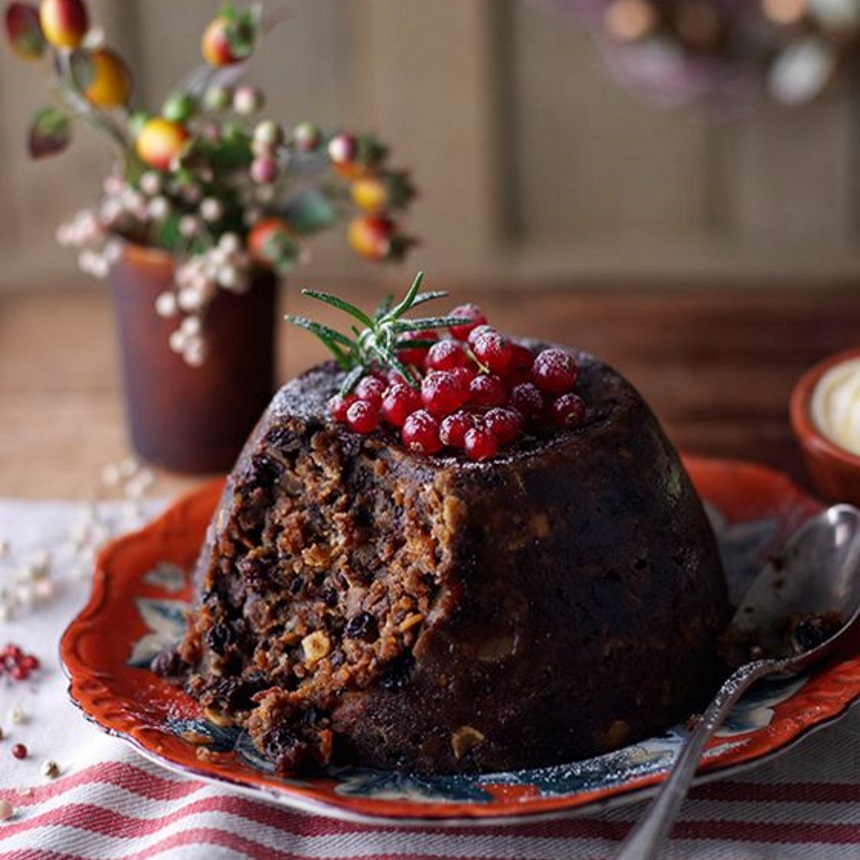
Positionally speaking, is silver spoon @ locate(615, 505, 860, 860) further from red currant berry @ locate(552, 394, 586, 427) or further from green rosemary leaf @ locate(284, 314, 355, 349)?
green rosemary leaf @ locate(284, 314, 355, 349)

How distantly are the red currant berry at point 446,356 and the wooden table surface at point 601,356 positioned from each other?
0.95 m

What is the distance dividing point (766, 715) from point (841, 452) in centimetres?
53

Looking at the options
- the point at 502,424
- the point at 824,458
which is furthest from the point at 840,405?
the point at 502,424

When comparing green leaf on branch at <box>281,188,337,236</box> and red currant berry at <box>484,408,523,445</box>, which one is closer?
red currant berry at <box>484,408,523,445</box>

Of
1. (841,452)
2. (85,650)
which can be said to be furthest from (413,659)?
(841,452)

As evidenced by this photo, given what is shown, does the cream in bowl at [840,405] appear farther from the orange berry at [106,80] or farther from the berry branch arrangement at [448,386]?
the orange berry at [106,80]

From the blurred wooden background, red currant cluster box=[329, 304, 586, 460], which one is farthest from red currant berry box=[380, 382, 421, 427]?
the blurred wooden background

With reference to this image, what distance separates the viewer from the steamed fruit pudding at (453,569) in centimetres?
141

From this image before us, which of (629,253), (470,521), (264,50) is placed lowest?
(629,253)

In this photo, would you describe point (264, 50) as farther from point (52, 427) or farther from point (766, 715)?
point (766, 715)

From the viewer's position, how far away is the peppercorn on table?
1401 mm

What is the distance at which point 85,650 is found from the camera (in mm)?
1621

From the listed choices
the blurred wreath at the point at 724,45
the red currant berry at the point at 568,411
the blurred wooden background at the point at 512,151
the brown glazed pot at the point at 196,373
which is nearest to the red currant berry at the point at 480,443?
the red currant berry at the point at 568,411

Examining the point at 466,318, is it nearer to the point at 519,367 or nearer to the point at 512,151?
the point at 519,367
